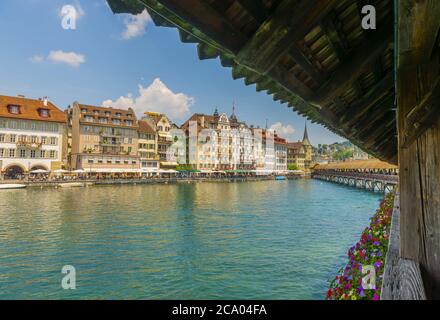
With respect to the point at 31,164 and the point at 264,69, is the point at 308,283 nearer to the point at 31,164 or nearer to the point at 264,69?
the point at 264,69

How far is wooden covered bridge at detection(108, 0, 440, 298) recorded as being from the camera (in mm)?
2646

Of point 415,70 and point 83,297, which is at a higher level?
point 415,70

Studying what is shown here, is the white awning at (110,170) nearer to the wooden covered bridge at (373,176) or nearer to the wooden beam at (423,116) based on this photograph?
the wooden covered bridge at (373,176)

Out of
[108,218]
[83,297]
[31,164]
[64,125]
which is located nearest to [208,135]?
[64,125]

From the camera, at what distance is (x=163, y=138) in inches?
3556

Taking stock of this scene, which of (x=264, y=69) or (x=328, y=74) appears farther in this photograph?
(x=328, y=74)

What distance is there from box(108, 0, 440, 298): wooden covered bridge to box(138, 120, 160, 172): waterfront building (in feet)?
266

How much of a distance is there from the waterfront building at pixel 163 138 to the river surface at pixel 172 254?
6339 cm

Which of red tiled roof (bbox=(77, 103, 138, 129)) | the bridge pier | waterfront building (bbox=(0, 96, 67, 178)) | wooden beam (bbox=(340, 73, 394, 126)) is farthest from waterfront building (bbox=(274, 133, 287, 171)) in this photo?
wooden beam (bbox=(340, 73, 394, 126))
